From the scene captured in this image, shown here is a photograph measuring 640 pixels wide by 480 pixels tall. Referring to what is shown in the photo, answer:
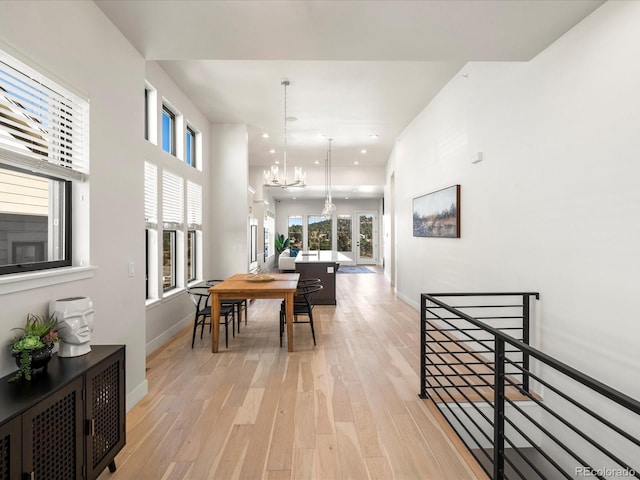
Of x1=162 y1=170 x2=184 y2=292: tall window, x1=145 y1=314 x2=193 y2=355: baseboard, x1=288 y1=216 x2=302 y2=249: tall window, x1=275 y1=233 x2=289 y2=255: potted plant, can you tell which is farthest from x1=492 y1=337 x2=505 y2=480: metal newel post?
x1=288 y1=216 x2=302 y2=249: tall window

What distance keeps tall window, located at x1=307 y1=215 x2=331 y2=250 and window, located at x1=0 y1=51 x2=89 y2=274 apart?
39.6ft

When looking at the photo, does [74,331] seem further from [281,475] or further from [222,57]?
[222,57]

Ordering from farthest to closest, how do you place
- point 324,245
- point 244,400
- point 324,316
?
point 324,245
point 324,316
point 244,400

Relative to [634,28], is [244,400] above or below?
below

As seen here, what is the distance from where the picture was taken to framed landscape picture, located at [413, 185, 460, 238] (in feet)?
13.7

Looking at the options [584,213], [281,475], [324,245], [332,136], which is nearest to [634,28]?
[584,213]

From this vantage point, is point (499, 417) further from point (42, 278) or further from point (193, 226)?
point (193, 226)

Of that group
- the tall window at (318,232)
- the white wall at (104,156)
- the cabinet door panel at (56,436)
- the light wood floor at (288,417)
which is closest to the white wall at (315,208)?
the tall window at (318,232)

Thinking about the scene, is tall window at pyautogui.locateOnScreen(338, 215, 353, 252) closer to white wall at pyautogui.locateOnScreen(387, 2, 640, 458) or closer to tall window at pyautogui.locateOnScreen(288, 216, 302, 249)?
tall window at pyautogui.locateOnScreen(288, 216, 302, 249)

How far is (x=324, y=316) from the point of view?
5.52 m

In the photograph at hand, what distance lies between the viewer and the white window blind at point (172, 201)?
423 cm

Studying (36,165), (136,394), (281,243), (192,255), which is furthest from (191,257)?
(281,243)

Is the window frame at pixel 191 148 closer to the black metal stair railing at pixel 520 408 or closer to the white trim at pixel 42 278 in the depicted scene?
the white trim at pixel 42 278

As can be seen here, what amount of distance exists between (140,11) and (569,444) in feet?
13.9
